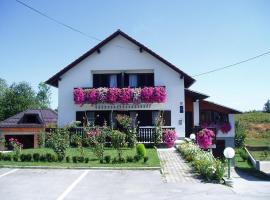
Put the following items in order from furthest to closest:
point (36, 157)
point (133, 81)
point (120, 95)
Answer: point (133, 81) < point (120, 95) < point (36, 157)

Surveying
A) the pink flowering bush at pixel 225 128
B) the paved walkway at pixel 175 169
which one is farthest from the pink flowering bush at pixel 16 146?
the pink flowering bush at pixel 225 128

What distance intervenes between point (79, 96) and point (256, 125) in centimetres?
4528

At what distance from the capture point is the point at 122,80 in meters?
26.6

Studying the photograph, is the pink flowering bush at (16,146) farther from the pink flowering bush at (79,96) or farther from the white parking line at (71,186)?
the pink flowering bush at (79,96)

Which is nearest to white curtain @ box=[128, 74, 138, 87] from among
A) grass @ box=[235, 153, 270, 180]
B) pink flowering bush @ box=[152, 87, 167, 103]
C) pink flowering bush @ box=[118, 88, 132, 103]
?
pink flowering bush @ box=[118, 88, 132, 103]

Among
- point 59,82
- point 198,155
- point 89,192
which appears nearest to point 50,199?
point 89,192

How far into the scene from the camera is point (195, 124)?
2833 cm

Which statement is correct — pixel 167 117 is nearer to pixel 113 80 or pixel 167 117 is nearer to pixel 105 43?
pixel 113 80

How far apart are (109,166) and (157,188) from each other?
4.33 m

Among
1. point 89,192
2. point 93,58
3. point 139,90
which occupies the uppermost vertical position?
point 93,58

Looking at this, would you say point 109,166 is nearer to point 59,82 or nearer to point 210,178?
point 210,178

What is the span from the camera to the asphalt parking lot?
11209 mm

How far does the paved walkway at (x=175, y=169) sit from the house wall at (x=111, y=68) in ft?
23.2

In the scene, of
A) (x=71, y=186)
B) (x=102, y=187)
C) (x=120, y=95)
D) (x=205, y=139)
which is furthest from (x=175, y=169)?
(x=120, y=95)
